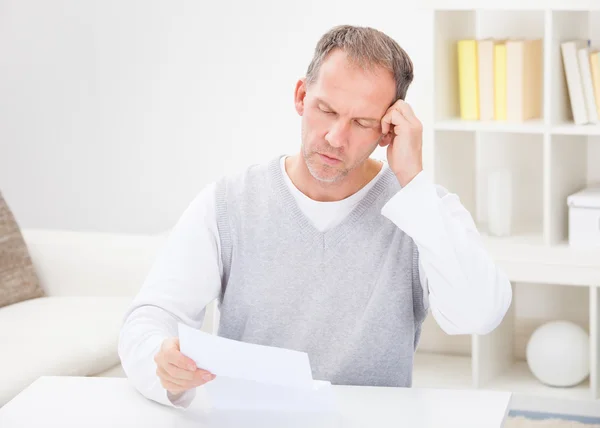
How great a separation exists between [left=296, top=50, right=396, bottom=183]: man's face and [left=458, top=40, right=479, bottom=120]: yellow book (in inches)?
65.2

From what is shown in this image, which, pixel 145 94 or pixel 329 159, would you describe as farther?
pixel 145 94

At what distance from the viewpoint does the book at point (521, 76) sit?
330 centimetres

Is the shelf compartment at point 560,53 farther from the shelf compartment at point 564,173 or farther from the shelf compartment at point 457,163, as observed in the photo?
Result: the shelf compartment at point 457,163

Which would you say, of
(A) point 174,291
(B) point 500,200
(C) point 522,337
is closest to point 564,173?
(B) point 500,200

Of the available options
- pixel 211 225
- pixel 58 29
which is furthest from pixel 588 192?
pixel 58 29

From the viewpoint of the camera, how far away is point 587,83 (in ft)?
10.6

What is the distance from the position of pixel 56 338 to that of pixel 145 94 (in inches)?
52.2

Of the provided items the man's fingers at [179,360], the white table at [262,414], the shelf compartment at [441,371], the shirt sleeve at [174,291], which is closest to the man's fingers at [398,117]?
the shirt sleeve at [174,291]

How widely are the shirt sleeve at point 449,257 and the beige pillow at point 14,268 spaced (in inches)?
72.4

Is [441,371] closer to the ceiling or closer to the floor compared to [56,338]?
closer to the floor

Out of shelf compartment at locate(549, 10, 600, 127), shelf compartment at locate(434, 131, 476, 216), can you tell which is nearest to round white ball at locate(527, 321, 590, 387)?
shelf compartment at locate(434, 131, 476, 216)

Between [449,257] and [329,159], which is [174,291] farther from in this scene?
Result: [449,257]

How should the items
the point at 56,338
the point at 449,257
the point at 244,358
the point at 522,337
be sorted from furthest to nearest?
the point at 522,337 < the point at 56,338 < the point at 449,257 < the point at 244,358

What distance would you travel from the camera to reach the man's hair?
5.80 feet
